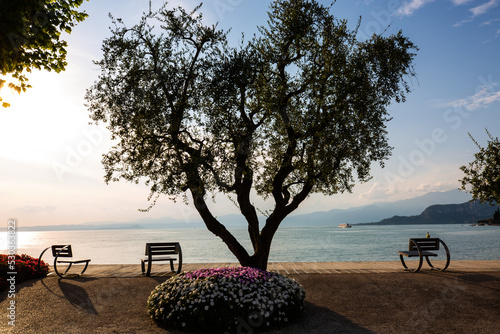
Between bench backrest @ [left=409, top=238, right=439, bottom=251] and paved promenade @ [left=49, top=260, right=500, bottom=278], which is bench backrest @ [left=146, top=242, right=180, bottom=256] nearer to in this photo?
paved promenade @ [left=49, top=260, right=500, bottom=278]

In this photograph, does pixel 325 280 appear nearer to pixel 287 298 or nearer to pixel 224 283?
pixel 287 298

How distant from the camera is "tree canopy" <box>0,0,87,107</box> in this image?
7.22 meters

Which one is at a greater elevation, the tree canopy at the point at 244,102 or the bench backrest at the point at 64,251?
the tree canopy at the point at 244,102

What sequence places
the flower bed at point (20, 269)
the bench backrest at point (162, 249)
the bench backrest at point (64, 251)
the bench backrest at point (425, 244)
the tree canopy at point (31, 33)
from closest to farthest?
the tree canopy at point (31, 33), the flower bed at point (20, 269), the bench backrest at point (162, 249), the bench backrest at point (64, 251), the bench backrest at point (425, 244)

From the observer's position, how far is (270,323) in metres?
7.93

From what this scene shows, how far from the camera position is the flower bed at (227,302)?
776cm

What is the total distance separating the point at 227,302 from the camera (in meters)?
7.96

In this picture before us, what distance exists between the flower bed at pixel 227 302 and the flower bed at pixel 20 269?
605 cm

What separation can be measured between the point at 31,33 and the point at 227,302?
743 centimetres

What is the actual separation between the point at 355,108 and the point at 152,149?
6.67 m

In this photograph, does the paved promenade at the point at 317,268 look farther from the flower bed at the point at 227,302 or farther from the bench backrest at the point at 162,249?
the flower bed at the point at 227,302

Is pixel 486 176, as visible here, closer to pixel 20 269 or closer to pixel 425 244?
pixel 425 244

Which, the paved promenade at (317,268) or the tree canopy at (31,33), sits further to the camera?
the paved promenade at (317,268)

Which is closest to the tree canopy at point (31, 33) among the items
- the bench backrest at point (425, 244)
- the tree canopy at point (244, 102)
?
the tree canopy at point (244, 102)
